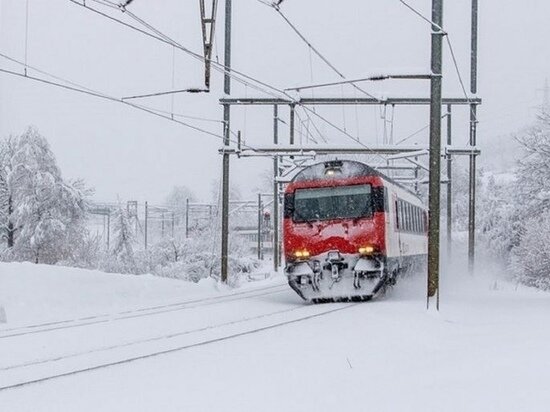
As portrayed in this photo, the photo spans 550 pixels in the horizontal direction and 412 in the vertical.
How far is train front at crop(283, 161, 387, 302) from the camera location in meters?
19.4

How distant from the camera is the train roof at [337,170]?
790 inches

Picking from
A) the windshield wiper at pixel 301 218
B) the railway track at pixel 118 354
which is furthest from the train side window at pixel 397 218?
the railway track at pixel 118 354

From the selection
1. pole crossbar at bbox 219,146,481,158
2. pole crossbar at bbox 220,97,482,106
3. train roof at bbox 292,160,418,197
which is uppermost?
pole crossbar at bbox 220,97,482,106

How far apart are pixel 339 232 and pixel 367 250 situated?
829mm

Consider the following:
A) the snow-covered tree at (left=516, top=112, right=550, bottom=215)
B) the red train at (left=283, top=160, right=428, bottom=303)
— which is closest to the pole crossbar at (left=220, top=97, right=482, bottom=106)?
the red train at (left=283, top=160, right=428, bottom=303)

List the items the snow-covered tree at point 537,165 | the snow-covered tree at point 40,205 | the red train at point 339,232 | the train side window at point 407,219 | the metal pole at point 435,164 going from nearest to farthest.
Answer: the metal pole at point 435,164
the red train at point 339,232
the train side window at point 407,219
the snow-covered tree at point 537,165
the snow-covered tree at point 40,205

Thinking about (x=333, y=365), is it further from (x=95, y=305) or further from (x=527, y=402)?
(x=95, y=305)

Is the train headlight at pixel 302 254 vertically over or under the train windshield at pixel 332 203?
under

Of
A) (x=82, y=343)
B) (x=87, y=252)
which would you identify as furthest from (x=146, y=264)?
(x=82, y=343)

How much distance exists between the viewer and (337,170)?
2033 centimetres

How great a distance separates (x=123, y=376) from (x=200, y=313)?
25.6 ft

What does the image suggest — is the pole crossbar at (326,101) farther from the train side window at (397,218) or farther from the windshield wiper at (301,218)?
the windshield wiper at (301,218)

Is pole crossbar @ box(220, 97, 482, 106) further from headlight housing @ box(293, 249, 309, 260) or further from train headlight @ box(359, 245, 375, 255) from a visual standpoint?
train headlight @ box(359, 245, 375, 255)

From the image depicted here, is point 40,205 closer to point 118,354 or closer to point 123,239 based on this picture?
point 123,239
